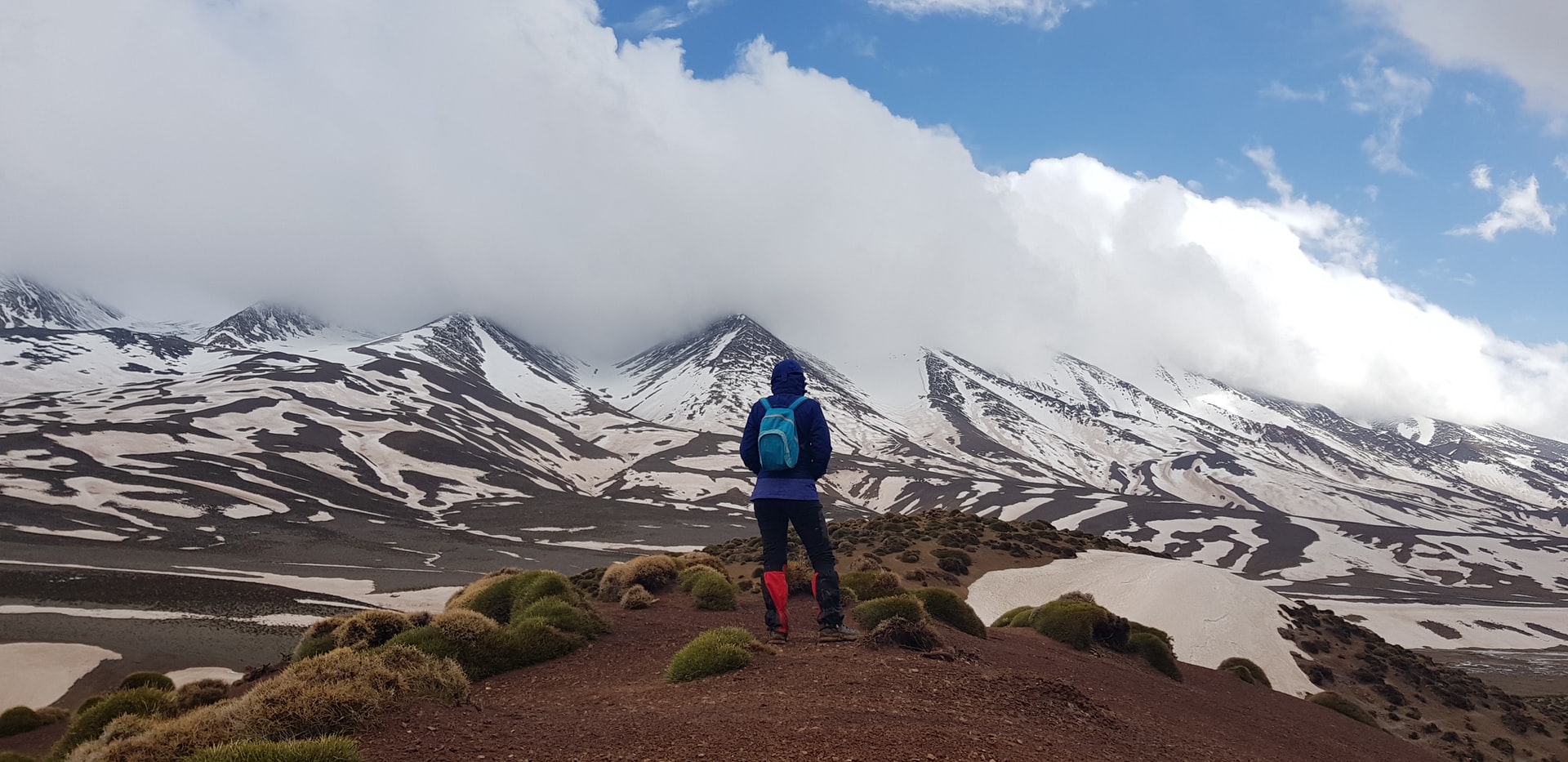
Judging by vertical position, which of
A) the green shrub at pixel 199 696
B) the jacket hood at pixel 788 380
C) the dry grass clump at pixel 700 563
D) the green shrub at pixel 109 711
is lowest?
the green shrub at pixel 109 711

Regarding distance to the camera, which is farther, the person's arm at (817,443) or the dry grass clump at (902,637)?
the dry grass clump at (902,637)

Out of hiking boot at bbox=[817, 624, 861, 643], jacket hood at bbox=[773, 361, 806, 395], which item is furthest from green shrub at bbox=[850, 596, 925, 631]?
jacket hood at bbox=[773, 361, 806, 395]

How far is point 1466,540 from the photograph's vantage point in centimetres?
10962

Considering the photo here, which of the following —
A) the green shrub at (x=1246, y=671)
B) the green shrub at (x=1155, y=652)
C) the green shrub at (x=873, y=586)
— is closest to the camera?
the green shrub at (x=873, y=586)

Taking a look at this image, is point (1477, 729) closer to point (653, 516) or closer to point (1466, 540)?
point (653, 516)

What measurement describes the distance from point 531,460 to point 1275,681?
139 meters

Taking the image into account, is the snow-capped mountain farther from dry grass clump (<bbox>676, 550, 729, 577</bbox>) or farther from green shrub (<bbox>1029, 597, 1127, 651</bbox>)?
green shrub (<bbox>1029, 597, 1127, 651</bbox>)

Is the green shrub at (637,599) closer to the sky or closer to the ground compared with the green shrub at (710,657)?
closer to the ground

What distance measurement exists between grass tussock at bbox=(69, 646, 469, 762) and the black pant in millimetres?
3696

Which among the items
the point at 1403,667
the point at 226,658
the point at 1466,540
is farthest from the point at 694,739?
the point at 1466,540

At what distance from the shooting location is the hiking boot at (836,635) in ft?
33.7

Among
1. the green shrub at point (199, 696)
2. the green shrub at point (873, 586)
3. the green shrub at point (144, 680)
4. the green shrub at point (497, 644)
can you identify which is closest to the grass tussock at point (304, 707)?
the green shrub at point (497, 644)

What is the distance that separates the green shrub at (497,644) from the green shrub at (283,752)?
3183 mm

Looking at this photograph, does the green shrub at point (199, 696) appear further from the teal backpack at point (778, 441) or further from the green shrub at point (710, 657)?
the teal backpack at point (778, 441)
